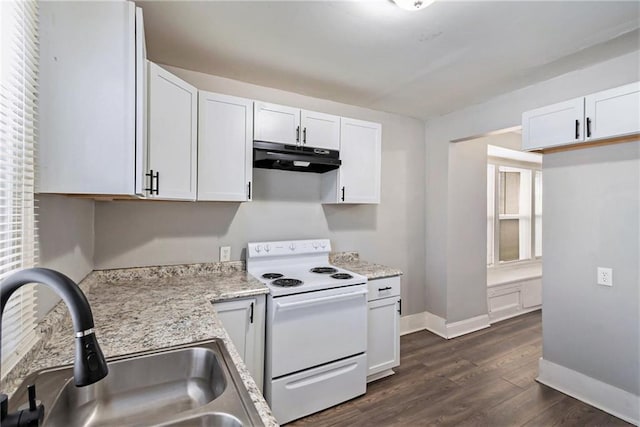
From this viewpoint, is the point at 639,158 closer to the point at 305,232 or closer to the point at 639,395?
the point at 639,395

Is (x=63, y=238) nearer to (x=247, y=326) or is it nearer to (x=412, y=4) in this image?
(x=247, y=326)

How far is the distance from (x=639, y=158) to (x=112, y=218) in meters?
3.63

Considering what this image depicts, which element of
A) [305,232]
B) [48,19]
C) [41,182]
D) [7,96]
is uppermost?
[48,19]

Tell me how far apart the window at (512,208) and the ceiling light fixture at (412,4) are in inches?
134

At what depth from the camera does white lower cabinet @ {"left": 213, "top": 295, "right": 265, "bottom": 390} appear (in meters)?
1.91

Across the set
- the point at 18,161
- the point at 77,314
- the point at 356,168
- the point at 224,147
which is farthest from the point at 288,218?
the point at 77,314

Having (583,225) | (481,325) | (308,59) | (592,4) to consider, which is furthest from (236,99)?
(481,325)

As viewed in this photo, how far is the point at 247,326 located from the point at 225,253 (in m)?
0.76

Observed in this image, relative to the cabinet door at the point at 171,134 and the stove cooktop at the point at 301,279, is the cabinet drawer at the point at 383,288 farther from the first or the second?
the cabinet door at the point at 171,134

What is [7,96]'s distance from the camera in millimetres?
963

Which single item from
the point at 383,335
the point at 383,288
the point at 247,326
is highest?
the point at 383,288

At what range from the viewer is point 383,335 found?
2.57 metres

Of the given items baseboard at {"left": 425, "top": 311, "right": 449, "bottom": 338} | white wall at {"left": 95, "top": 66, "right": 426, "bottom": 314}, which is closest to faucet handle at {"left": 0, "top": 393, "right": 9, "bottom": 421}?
white wall at {"left": 95, "top": 66, "right": 426, "bottom": 314}

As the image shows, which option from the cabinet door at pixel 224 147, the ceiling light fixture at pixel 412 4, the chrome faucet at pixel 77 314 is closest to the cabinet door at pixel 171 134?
the cabinet door at pixel 224 147
